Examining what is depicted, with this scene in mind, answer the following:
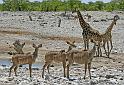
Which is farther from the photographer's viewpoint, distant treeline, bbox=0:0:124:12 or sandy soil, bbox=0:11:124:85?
distant treeline, bbox=0:0:124:12

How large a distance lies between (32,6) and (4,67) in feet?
202

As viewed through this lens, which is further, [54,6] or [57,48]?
[54,6]

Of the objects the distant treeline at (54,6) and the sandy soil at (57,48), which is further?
the distant treeline at (54,6)

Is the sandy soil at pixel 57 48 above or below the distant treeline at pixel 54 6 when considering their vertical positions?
above

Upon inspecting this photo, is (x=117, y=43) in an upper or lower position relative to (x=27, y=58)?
lower

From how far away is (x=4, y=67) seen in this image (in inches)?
760

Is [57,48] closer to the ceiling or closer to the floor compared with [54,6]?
closer to the ceiling

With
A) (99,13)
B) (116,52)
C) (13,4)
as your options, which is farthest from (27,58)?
(13,4)

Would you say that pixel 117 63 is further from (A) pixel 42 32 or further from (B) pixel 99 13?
(B) pixel 99 13

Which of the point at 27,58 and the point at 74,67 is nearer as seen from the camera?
the point at 27,58

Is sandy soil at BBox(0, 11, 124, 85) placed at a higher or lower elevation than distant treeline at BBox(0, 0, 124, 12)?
higher

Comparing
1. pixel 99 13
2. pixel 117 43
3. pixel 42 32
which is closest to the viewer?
pixel 117 43

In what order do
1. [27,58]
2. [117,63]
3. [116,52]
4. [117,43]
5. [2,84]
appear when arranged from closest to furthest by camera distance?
[2,84] < [27,58] < [117,63] < [116,52] < [117,43]

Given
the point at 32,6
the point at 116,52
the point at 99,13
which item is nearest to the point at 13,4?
the point at 32,6
